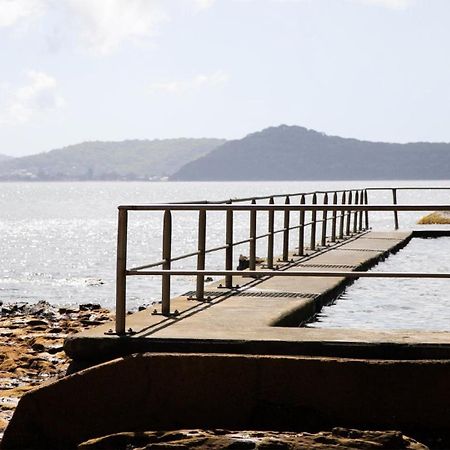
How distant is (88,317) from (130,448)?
11765mm

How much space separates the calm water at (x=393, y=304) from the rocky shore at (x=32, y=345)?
9.40 ft

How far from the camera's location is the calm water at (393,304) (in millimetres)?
11508

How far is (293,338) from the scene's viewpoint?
277 inches

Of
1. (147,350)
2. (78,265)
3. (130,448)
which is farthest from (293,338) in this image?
(78,265)

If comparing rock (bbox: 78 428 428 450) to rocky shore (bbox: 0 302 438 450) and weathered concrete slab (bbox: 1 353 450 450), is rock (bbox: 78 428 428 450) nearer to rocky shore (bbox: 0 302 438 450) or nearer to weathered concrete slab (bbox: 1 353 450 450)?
rocky shore (bbox: 0 302 438 450)

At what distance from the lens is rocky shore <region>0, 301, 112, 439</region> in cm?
982

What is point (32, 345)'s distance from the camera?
1273 cm

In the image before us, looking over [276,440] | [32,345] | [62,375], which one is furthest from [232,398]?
[32,345]

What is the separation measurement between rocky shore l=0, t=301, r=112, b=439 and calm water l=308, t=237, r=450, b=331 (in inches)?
113

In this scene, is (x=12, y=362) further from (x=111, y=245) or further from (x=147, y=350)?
(x=111, y=245)

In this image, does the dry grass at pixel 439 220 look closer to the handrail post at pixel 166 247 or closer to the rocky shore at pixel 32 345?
the rocky shore at pixel 32 345

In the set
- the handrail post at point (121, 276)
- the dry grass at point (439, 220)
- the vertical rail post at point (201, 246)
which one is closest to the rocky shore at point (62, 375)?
the handrail post at point (121, 276)

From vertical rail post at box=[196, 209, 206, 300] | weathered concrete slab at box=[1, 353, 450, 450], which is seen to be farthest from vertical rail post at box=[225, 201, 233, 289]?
weathered concrete slab at box=[1, 353, 450, 450]

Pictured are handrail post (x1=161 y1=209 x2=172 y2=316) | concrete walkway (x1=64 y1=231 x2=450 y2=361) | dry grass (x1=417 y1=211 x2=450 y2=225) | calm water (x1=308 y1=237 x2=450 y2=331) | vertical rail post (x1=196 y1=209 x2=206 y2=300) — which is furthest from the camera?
dry grass (x1=417 y1=211 x2=450 y2=225)
